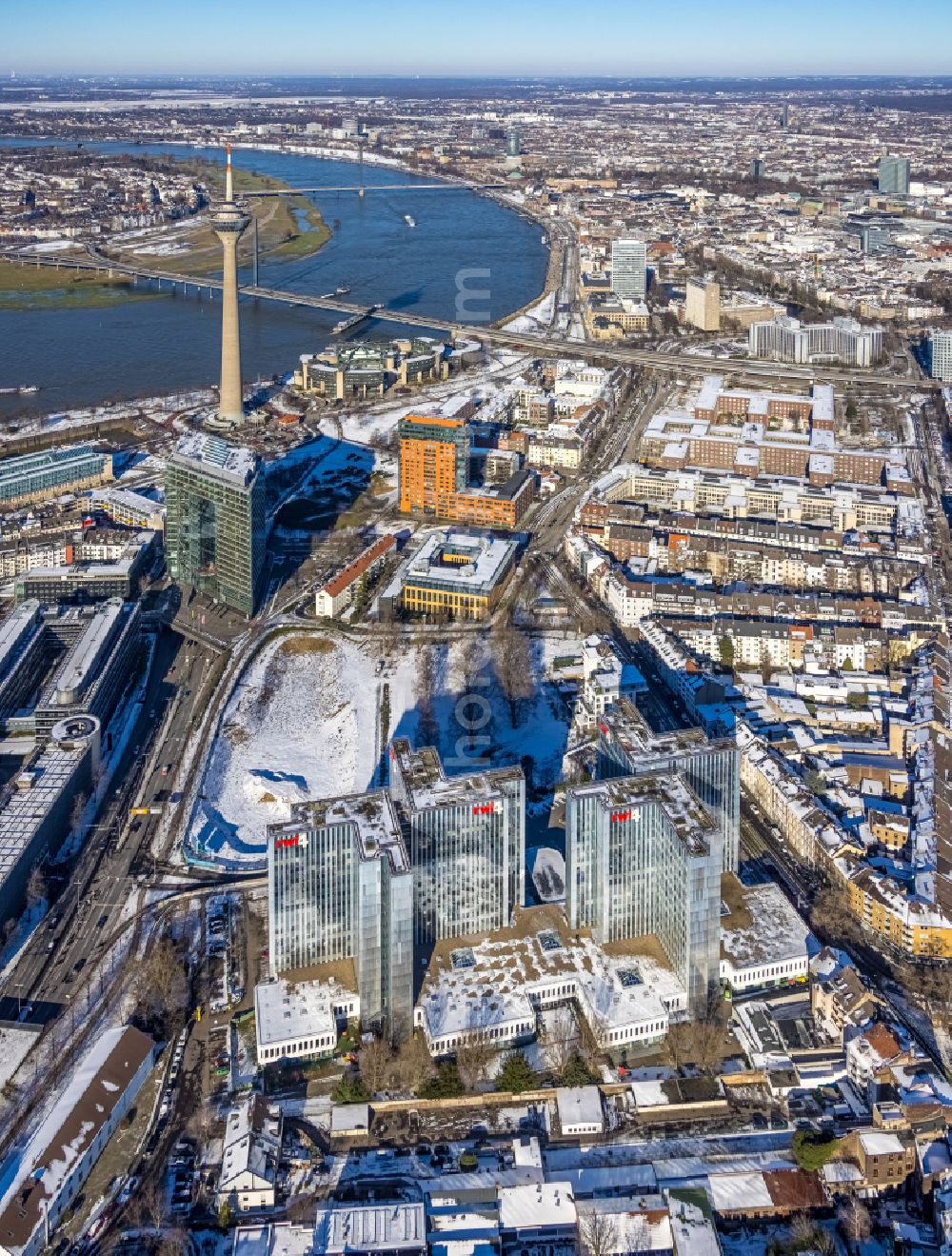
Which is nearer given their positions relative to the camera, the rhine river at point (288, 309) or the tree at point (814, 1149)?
the tree at point (814, 1149)

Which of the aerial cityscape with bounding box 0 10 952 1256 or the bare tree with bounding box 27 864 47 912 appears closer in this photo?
the aerial cityscape with bounding box 0 10 952 1256

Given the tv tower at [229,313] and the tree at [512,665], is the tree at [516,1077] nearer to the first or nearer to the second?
the tree at [512,665]

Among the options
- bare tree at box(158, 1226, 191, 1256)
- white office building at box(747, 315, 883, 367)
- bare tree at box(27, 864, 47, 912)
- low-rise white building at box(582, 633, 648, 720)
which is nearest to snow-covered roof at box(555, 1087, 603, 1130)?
bare tree at box(158, 1226, 191, 1256)

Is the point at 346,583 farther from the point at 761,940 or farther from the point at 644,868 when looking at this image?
the point at 761,940

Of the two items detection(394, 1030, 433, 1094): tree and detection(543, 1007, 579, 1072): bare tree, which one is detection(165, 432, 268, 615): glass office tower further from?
detection(543, 1007, 579, 1072): bare tree

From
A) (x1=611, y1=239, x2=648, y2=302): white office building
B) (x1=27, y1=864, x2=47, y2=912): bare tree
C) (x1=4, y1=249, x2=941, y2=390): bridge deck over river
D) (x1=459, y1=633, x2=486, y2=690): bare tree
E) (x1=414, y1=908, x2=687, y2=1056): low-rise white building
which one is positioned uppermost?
(x1=611, y1=239, x2=648, y2=302): white office building

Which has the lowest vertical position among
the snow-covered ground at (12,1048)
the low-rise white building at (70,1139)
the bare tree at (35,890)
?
the snow-covered ground at (12,1048)

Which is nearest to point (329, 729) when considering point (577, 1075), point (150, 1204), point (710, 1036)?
point (577, 1075)

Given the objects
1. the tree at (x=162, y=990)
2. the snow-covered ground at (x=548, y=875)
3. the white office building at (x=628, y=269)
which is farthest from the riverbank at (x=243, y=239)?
the tree at (x=162, y=990)
